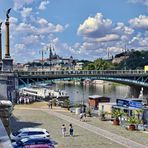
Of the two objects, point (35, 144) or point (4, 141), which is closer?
point (4, 141)

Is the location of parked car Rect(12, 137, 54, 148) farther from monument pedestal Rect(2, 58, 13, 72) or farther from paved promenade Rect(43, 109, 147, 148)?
monument pedestal Rect(2, 58, 13, 72)

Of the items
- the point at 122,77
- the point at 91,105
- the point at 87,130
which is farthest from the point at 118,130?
the point at 122,77

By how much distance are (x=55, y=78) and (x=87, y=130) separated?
1997 inches

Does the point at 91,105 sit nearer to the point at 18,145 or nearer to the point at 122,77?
the point at 122,77

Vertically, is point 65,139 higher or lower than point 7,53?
lower

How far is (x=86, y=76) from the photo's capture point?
91.6 metres

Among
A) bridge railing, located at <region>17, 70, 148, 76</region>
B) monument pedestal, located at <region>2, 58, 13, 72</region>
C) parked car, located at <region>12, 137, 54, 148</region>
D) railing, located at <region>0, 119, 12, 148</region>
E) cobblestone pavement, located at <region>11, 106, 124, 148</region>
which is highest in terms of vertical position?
monument pedestal, located at <region>2, 58, 13, 72</region>

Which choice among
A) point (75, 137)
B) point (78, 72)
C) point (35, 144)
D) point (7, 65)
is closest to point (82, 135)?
point (75, 137)

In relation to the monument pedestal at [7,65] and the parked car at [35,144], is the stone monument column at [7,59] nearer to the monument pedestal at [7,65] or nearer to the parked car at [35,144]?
the monument pedestal at [7,65]

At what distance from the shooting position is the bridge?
84.2 m

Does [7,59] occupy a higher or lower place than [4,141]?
higher

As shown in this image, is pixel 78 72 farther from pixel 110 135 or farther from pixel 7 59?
pixel 110 135

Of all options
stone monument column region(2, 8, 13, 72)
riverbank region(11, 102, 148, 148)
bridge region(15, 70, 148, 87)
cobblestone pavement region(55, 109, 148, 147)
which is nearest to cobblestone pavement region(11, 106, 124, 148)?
riverbank region(11, 102, 148, 148)

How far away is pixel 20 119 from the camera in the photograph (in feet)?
148
